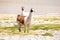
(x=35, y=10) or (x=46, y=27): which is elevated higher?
(x=35, y=10)

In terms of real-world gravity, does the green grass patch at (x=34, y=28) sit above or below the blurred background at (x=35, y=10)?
below

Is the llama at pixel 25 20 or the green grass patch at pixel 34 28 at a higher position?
the llama at pixel 25 20

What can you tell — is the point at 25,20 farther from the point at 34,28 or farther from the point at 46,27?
the point at 46,27

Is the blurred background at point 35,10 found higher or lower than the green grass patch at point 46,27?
higher

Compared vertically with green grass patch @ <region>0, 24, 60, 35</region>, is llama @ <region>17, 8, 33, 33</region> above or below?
above

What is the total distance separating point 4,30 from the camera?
1543mm

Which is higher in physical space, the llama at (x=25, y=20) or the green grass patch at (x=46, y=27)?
the llama at (x=25, y=20)

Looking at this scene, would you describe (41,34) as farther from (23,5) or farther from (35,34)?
(23,5)

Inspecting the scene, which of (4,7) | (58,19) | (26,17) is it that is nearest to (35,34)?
(26,17)

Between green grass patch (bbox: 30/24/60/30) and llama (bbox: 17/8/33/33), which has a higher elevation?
llama (bbox: 17/8/33/33)

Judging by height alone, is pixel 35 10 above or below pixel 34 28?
above

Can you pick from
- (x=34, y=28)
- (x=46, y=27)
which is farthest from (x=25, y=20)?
(x=46, y=27)

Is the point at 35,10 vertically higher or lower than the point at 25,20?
higher

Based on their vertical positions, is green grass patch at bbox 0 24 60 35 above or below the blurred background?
below
